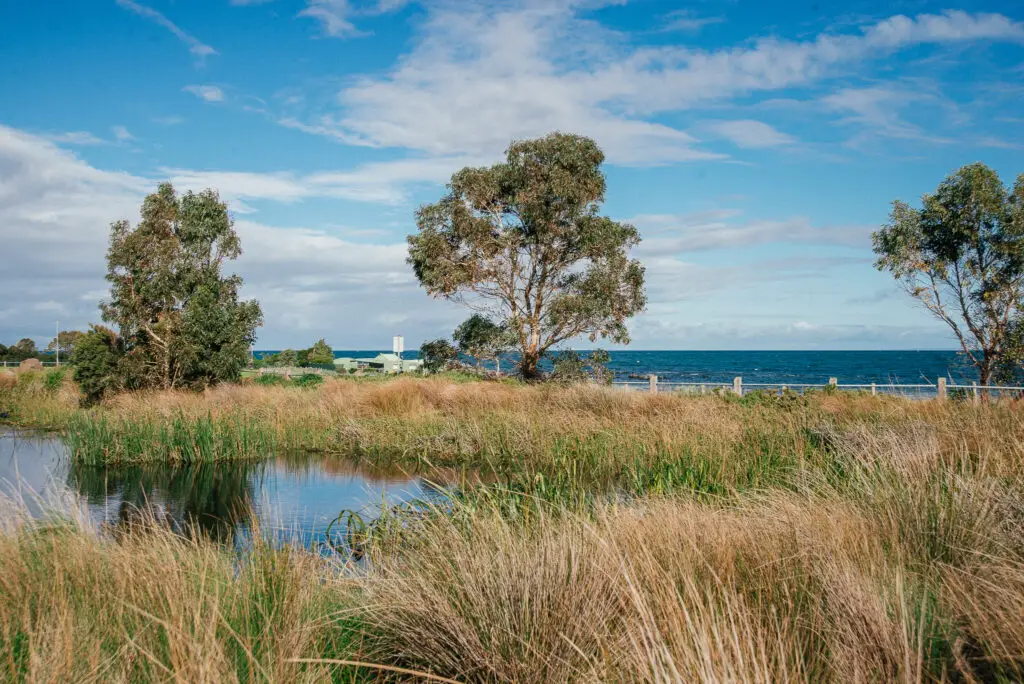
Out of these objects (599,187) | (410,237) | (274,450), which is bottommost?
(274,450)

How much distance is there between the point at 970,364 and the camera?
18.9m

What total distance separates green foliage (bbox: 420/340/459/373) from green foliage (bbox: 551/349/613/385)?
11.1 feet

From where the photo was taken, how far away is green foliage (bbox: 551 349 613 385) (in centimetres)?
2183

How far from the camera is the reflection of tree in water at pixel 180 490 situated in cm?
922

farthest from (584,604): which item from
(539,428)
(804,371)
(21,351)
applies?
(804,371)

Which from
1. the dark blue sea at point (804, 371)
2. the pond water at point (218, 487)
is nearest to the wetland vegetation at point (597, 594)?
the pond water at point (218, 487)

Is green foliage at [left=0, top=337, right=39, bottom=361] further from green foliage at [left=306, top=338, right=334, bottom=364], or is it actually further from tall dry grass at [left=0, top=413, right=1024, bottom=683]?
tall dry grass at [left=0, top=413, right=1024, bottom=683]

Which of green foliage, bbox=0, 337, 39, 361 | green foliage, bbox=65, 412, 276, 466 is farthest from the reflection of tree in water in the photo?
green foliage, bbox=0, 337, 39, 361

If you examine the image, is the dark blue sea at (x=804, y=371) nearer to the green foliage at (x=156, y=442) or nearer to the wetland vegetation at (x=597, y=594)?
the wetland vegetation at (x=597, y=594)

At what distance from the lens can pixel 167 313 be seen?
742 inches

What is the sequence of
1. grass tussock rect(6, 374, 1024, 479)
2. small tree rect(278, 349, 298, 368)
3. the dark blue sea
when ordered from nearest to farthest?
grass tussock rect(6, 374, 1024, 479) → the dark blue sea → small tree rect(278, 349, 298, 368)

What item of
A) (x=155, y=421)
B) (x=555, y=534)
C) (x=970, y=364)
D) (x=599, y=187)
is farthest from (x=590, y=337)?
(x=555, y=534)

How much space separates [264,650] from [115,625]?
2.77 ft

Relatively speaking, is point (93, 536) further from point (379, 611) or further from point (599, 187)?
point (599, 187)
